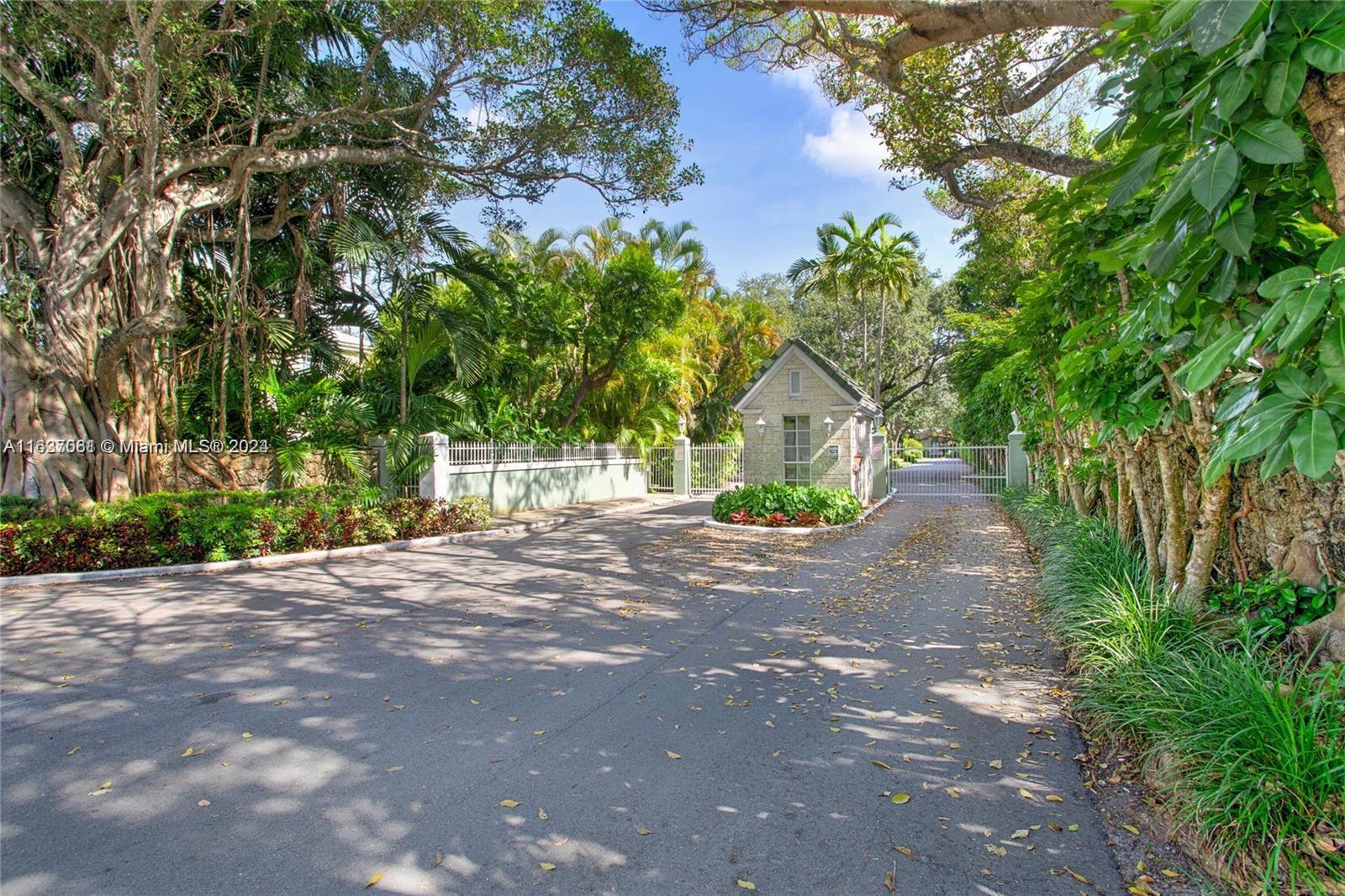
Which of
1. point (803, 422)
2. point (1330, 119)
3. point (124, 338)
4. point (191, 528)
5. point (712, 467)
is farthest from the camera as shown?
point (712, 467)

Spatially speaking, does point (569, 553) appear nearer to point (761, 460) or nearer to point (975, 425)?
point (761, 460)

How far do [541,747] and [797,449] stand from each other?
14.5 m

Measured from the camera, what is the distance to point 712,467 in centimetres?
2492

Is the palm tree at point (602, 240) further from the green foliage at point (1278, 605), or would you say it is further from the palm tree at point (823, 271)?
the green foliage at point (1278, 605)

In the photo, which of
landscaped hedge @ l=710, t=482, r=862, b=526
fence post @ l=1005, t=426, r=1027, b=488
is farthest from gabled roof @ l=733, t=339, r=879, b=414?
fence post @ l=1005, t=426, r=1027, b=488

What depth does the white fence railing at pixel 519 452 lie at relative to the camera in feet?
52.5

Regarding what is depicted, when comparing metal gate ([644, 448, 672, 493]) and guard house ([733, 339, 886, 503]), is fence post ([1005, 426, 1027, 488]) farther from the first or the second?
metal gate ([644, 448, 672, 493])

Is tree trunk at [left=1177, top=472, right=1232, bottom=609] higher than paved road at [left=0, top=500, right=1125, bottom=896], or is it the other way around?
tree trunk at [left=1177, top=472, right=1232, bottom=609]

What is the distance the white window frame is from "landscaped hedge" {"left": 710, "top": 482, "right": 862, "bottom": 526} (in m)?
2.66

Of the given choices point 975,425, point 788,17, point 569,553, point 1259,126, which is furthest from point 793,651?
point 975,425

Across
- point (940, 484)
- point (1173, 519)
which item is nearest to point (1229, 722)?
point (1173, 519)

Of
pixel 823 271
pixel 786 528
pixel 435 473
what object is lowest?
pixel 786 528

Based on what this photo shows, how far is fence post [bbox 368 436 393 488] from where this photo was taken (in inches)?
578

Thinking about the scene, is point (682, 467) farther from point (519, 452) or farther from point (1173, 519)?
point (1173, 519)
